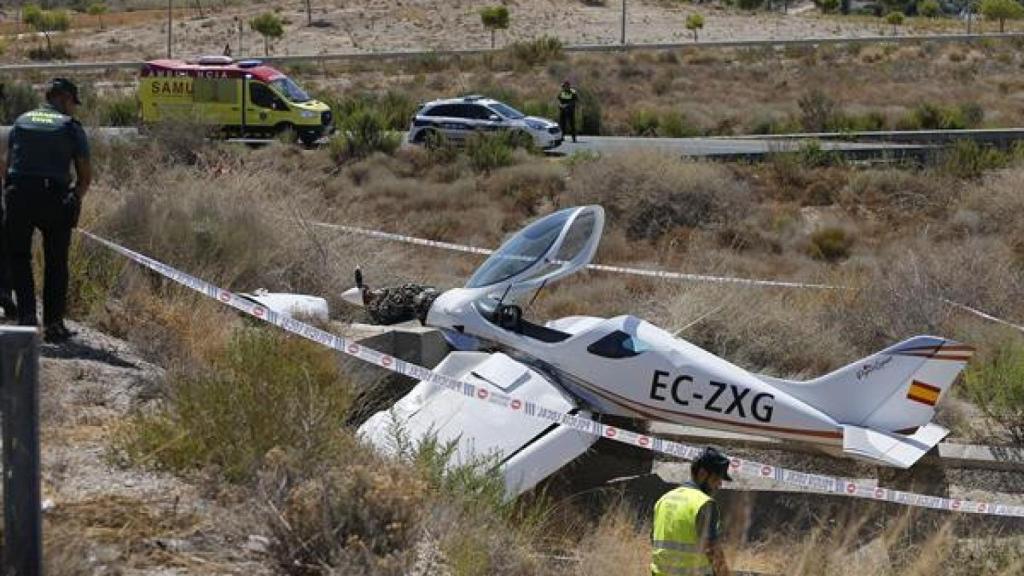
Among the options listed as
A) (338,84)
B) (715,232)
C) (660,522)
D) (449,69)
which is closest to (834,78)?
(449,69)

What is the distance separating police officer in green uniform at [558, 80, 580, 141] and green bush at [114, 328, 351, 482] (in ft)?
95.7

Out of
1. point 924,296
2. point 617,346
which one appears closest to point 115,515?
point 617,346

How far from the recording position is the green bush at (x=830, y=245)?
24.1 meters

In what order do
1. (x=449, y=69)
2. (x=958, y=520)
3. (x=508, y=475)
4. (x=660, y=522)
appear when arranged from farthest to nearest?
(x=449, y=69) → (x=958, y=520) → (x=508, y=475) → (x=660, y=522)

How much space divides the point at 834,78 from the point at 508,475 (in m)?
48.8

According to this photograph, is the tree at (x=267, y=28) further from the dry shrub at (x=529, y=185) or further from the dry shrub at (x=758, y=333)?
the dry shrub at (x=758, y=333)

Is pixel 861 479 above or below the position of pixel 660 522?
below

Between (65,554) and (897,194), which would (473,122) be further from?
(65,554)

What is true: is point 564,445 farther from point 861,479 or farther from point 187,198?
point 187,198

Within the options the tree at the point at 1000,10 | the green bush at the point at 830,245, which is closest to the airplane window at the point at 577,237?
→ the green bush at the point at 830,245

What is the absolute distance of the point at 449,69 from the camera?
5812 cm

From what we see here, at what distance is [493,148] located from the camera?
3120 cm

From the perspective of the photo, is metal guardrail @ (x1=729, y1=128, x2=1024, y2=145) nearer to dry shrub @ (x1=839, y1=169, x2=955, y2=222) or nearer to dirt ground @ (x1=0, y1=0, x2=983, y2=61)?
dry shrub @ (x1=839, y1=169, x2=955, y2=222)

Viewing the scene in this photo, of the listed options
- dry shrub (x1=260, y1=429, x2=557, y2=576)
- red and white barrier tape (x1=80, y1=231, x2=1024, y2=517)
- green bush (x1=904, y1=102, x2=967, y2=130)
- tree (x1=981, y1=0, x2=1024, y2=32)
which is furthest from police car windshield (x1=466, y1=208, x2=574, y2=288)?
tree (x1=981, y1=0, x2=1024, y2=32)
